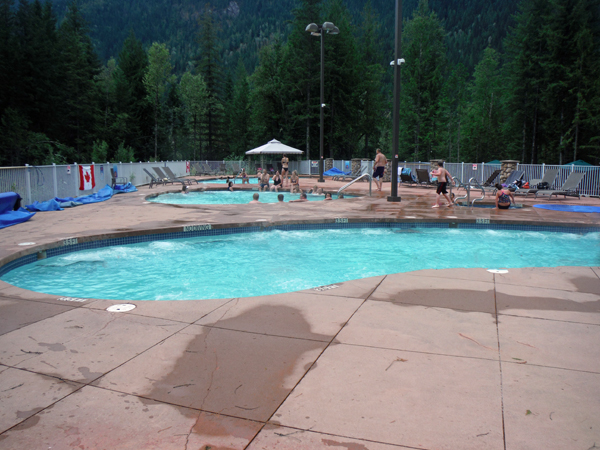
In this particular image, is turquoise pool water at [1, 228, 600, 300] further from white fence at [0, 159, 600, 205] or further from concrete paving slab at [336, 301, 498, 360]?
white fence at [0, 159, 600, 205]

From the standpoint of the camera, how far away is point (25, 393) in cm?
289

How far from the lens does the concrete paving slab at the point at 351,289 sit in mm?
5165

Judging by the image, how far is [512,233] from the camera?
10.7 m

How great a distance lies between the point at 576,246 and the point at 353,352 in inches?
326

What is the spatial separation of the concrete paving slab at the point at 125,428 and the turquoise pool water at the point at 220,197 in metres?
14.9

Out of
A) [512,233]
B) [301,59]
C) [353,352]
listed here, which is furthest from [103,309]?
[301,59]

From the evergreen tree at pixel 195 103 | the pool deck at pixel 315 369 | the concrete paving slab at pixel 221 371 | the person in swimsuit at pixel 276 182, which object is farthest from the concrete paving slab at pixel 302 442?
the evergreen tree at pixel 195 103

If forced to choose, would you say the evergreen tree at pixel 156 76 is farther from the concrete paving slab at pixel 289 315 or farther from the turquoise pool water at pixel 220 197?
the concrete paving slab at pixel 289 315

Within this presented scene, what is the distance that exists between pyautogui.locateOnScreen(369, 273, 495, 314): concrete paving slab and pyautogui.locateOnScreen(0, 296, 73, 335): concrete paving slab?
337cm

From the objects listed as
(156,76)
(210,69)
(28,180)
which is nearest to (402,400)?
(28,180)

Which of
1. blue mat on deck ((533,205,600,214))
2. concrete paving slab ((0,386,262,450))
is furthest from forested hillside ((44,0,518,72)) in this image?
concrete paving slab ((0,386,262,450))

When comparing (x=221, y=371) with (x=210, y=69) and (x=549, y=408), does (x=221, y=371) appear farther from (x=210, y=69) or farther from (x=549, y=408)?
(x=210, y=69)

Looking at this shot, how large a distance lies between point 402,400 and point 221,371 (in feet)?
4.20

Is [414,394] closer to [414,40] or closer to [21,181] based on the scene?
[21,181]
